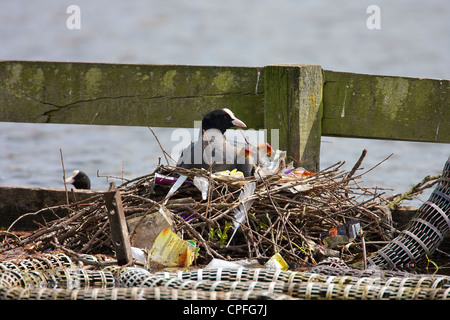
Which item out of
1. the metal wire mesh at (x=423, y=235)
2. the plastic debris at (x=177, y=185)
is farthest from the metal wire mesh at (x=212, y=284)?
the plastic debris at (x=177, y=185)

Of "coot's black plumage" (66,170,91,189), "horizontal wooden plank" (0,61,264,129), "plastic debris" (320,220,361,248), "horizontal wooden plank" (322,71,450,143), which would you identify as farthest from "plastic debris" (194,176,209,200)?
"coot's black plumage" (66,170,91,189)

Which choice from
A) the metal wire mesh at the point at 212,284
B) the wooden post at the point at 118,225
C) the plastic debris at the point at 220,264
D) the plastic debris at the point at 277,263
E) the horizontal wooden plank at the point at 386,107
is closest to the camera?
the metal wire mesh at the point at 212,284

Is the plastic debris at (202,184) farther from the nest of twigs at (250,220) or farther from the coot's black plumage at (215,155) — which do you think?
the coot's black plumage at (215,155)

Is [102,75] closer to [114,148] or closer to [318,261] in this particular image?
[318,261]

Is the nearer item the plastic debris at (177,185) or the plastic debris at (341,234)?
the plastic debris at (341,234)

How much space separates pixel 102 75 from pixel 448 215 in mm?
2328

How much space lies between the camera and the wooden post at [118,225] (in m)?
2.73

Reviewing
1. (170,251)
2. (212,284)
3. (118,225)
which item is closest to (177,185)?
(170,251)

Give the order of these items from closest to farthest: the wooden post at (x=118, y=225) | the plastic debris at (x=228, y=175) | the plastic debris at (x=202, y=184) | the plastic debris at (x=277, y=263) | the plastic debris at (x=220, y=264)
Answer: the wooden post at (x=118, y=225), the plastic debris at (x=220, y=264), the plastic debris at (x=277, y=263), the plastic debris at (x=202, y=184), the plastic debris at (x=228, y=175)

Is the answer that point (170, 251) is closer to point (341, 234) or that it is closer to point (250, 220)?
point (250, 220)

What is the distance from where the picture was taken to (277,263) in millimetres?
3145

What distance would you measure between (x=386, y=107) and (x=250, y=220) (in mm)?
1164

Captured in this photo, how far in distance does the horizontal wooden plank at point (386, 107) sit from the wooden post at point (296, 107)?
0.10m

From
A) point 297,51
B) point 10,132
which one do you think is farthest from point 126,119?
point 297,51
